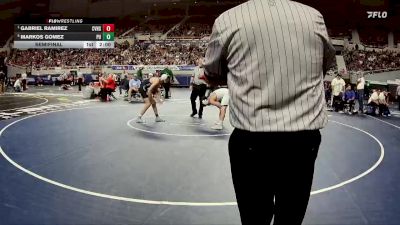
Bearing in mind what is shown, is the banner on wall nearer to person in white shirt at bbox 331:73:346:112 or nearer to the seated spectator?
person in white shirt at bbox 331:73:346:112

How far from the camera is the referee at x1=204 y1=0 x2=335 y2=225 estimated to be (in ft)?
5.54

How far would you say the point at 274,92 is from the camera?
1.69 meters

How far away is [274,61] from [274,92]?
143mm

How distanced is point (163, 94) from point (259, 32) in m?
18.9

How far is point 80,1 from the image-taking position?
4425 cm

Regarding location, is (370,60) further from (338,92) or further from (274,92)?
(274,92)

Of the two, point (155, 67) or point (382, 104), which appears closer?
point (382, 104)

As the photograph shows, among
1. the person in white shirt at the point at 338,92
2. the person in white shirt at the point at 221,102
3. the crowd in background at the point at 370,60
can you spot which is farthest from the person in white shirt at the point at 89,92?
the crowd in background at the point at 370,60

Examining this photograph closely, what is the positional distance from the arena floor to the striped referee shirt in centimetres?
244

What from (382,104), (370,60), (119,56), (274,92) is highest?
(370,60)

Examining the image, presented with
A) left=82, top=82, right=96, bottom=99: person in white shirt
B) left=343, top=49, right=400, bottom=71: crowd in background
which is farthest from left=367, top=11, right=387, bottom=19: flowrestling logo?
left=82, top=82, right=96, bottom=99: person in white shirt

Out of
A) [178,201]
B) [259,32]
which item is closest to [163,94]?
[178,201]

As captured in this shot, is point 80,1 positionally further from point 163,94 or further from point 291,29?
point 291,29
